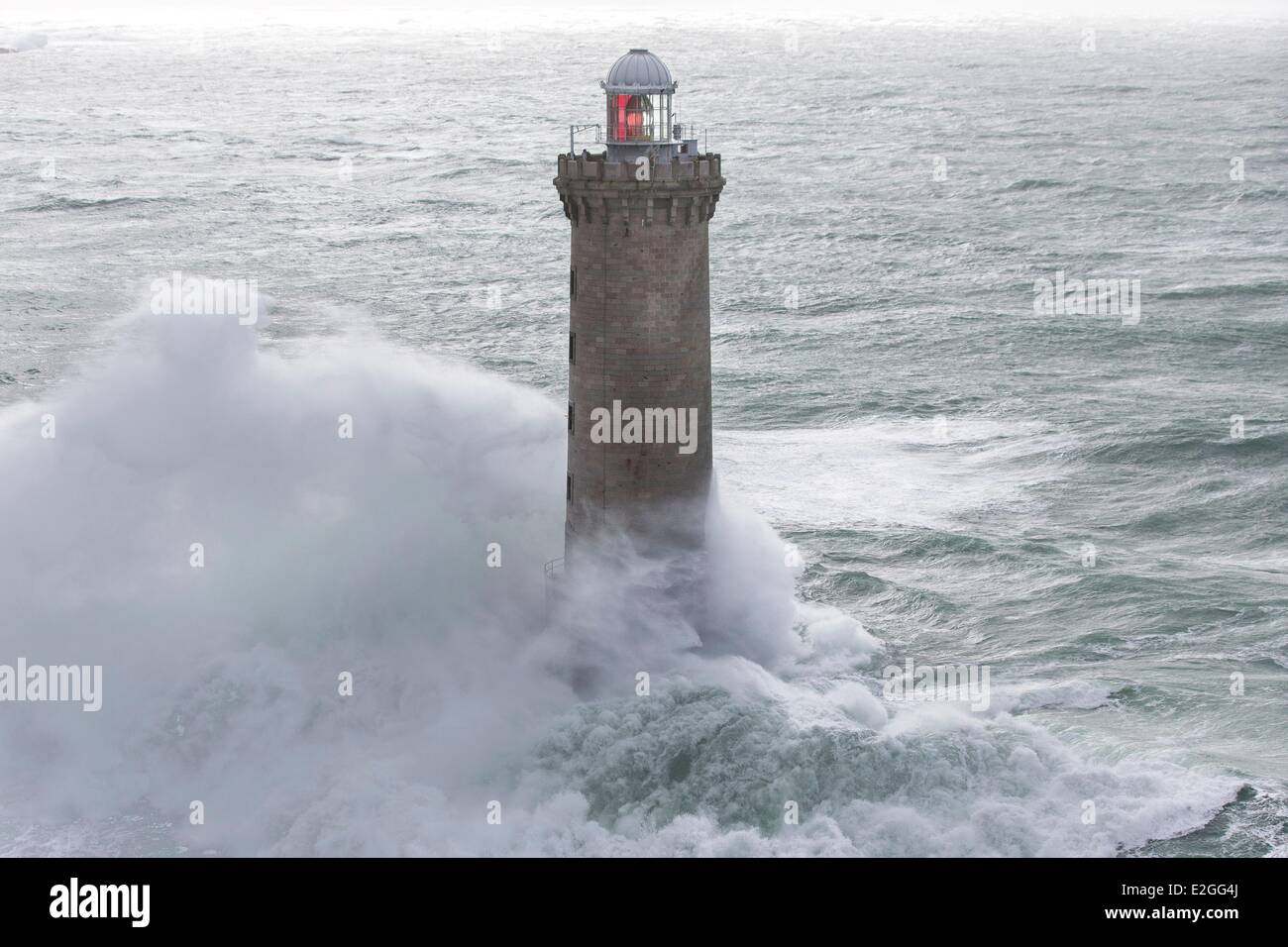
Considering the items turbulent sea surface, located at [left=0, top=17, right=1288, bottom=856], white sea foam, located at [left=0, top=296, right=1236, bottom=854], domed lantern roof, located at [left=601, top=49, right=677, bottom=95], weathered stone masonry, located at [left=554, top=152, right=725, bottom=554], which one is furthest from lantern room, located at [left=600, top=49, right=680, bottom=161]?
white sea foam, located at [left=0, top=296, right=1236, bottom=854]

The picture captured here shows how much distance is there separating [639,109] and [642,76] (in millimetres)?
631

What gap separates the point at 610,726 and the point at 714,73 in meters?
160

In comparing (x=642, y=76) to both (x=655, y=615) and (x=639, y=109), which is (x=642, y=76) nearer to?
(x=639, y=109)

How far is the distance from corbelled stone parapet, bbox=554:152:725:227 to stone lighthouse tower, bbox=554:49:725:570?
0.02 meters

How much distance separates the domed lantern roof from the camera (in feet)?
101

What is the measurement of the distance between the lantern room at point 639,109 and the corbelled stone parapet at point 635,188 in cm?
48

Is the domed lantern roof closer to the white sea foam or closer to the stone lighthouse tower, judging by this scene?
the stone lighthouse tower

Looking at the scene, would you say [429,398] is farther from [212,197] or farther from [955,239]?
[212,197]

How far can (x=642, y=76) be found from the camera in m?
31.0

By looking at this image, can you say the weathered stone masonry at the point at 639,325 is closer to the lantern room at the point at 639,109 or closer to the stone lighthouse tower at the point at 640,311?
the stone lighthouse tower at the point at 640,311

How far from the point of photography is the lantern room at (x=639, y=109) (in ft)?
102

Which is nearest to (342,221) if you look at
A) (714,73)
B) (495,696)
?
(495,696)

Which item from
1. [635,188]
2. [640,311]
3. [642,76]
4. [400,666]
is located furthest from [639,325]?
[400,666]

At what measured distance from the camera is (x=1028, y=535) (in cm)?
4422
